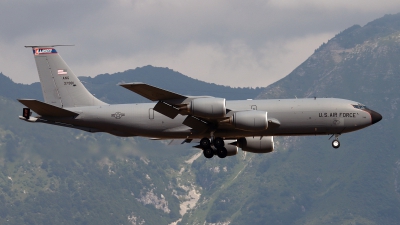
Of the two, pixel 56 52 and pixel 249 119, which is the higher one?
pixel 56 52

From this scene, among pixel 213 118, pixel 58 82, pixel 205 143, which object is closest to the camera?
pixel 213 118

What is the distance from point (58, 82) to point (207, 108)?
1799cm

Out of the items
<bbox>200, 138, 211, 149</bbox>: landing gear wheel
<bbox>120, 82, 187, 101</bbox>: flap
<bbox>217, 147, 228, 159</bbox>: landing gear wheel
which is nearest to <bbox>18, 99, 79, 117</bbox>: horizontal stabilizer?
<bbox>120, 82, 187, 101</bbox>: flap

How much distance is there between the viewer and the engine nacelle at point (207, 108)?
66.2 metres

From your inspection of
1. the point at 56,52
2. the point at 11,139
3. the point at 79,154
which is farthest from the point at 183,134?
the point at 11,139

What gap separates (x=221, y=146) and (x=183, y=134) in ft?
11.6

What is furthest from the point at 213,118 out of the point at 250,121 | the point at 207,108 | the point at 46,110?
the point at 46,110

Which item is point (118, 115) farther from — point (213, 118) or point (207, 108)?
point (207, 108)

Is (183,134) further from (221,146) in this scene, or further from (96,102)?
(96,102)

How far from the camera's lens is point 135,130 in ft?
240

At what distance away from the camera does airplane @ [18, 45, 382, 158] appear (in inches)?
2672

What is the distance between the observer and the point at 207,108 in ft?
217

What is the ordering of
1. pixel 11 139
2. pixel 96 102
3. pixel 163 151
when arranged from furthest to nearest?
1. pixel 11 139
2. pixel 163 151
3. pixel 96 102

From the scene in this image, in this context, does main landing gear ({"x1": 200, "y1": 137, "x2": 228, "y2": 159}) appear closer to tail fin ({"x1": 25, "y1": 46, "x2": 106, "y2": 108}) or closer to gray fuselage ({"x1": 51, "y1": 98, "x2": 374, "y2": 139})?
gray fuselage ({"x1": 51, "y1": 98, "x2": 374, "y2": 139})
